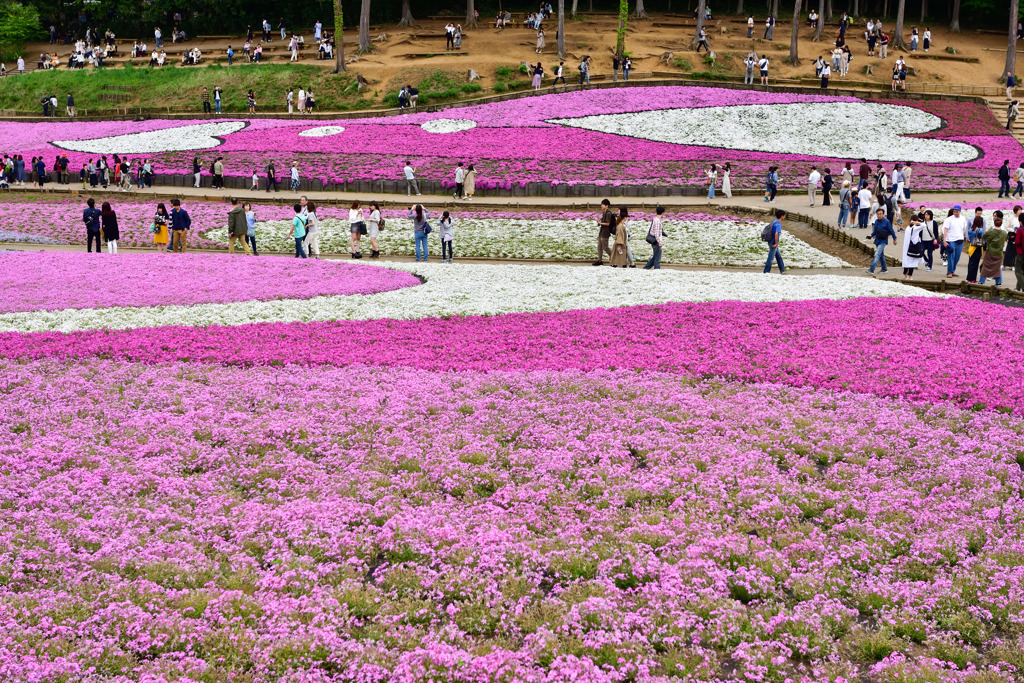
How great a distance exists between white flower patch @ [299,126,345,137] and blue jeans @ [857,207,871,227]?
→ 1267 inches

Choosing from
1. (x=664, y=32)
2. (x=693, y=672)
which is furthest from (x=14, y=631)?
(x=664, y=32)

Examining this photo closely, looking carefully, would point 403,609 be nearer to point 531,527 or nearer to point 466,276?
point 531,527

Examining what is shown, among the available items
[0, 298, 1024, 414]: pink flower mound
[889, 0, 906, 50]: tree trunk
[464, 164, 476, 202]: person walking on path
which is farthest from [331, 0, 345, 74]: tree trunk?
[0, 298, 1024, 414]: pink flower mound

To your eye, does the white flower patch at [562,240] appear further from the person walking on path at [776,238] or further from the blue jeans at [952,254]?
the blue jeans at [952,254]

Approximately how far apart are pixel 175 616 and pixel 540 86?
57209 millimetres

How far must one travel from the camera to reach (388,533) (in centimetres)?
1006

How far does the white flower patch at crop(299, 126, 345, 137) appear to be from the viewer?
5428 centimetres

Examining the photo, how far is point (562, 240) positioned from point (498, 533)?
24.5m

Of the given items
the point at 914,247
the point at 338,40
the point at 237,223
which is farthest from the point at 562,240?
the point at 338,40

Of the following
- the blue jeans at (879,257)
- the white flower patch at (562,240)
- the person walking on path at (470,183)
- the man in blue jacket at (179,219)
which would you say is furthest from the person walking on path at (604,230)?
the man in blue jacket at (179,219)

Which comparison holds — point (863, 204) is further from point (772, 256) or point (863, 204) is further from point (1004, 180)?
point (1004, 180)

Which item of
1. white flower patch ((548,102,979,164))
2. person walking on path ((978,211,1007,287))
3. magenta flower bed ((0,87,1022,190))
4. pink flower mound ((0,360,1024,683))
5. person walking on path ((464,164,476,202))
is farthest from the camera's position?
white flower patch ((548,102,979,164))

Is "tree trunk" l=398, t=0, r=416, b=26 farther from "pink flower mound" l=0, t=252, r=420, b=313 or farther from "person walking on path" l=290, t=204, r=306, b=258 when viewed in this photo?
"pink flower mound" l=0, t=252, r=420, b=313

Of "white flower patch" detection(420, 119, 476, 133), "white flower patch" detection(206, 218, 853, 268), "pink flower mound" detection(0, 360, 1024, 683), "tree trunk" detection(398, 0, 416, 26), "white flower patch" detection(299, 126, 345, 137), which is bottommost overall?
"white flower patch" detection(206, 218, 853, 268)
